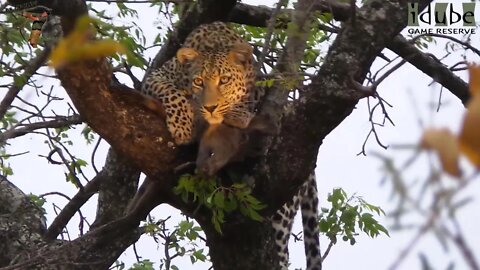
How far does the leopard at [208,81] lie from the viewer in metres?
4.36

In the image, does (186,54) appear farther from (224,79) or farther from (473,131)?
(473,131)

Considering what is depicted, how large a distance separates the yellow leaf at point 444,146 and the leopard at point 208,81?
12.0 feet

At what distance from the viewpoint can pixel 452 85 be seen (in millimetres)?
5230

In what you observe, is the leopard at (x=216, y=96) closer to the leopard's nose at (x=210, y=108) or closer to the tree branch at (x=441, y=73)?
the leopard's nose at (x=210, y=108)

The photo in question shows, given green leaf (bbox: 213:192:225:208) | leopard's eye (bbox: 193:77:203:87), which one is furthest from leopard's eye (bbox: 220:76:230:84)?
green leaf (bbox: 213:192:225:208)

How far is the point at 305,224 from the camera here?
549 cm

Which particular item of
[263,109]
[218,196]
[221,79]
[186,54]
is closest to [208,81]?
[221,79]

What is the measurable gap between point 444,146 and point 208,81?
178 inches

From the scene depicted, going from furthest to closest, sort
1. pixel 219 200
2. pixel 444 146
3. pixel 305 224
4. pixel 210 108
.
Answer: pixel 305 224 → pixel 210 108 → pixel 219 200 → pixel 444 146

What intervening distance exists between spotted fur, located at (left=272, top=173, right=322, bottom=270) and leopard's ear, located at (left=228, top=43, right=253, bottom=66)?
2.88 ft

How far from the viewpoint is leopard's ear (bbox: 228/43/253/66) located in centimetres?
514

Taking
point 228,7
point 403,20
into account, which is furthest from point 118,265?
point 403,20

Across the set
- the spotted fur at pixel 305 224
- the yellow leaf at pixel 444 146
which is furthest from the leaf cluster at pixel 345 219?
the yellow leaf at pixel 444 146

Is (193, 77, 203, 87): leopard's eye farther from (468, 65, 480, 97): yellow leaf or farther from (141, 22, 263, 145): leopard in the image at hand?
(468, 65, 480, 97): yellow leaf
